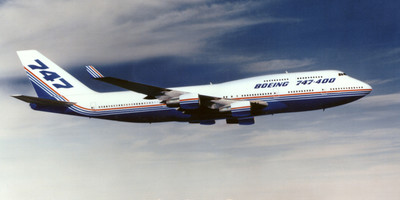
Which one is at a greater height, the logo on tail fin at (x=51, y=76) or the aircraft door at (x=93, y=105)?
the logo on tail fin at (x=51, y=76)

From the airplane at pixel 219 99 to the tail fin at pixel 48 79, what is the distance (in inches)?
68.6

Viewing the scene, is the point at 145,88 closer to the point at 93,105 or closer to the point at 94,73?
the point at 94,73

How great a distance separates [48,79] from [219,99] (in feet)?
67.3

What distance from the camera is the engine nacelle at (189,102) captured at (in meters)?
39.8

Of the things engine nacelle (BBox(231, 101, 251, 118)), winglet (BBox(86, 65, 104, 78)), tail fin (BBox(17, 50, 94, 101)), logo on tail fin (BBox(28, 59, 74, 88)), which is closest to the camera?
winglet (BBox(86, 65, 104, 78))

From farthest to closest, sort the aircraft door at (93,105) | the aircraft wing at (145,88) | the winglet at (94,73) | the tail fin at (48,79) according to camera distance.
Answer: the tail fin at (48,79)
the aircraft door at (93,105)
the winglet at (94,73)
the aircraft wing at (145,88)

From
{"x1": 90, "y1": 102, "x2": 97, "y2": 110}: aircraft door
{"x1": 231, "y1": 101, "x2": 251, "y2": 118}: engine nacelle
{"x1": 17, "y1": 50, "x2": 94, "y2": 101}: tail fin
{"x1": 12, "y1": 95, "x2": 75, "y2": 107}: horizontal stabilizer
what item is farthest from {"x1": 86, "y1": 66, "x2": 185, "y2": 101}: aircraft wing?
{"x1": 17, "y1": 50, "x2": 94, "y2": 101}: tail fin

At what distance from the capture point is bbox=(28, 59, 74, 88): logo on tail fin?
4812cm

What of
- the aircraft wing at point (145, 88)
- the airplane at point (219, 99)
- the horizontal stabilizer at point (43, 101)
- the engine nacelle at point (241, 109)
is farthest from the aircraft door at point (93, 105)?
the engine nacelle at point (241, 109)

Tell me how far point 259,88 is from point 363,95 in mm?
10159

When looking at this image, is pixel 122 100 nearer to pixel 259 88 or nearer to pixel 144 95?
pixel 144 95

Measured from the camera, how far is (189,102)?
39.8 m

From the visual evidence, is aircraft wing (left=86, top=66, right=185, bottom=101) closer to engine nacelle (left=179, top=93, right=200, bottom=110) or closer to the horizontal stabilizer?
engine nacelle (left=179, top=93, right=200, bottom=110)

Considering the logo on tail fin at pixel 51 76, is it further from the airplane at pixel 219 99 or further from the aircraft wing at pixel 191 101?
the aircraft wing at pixel 191 101
